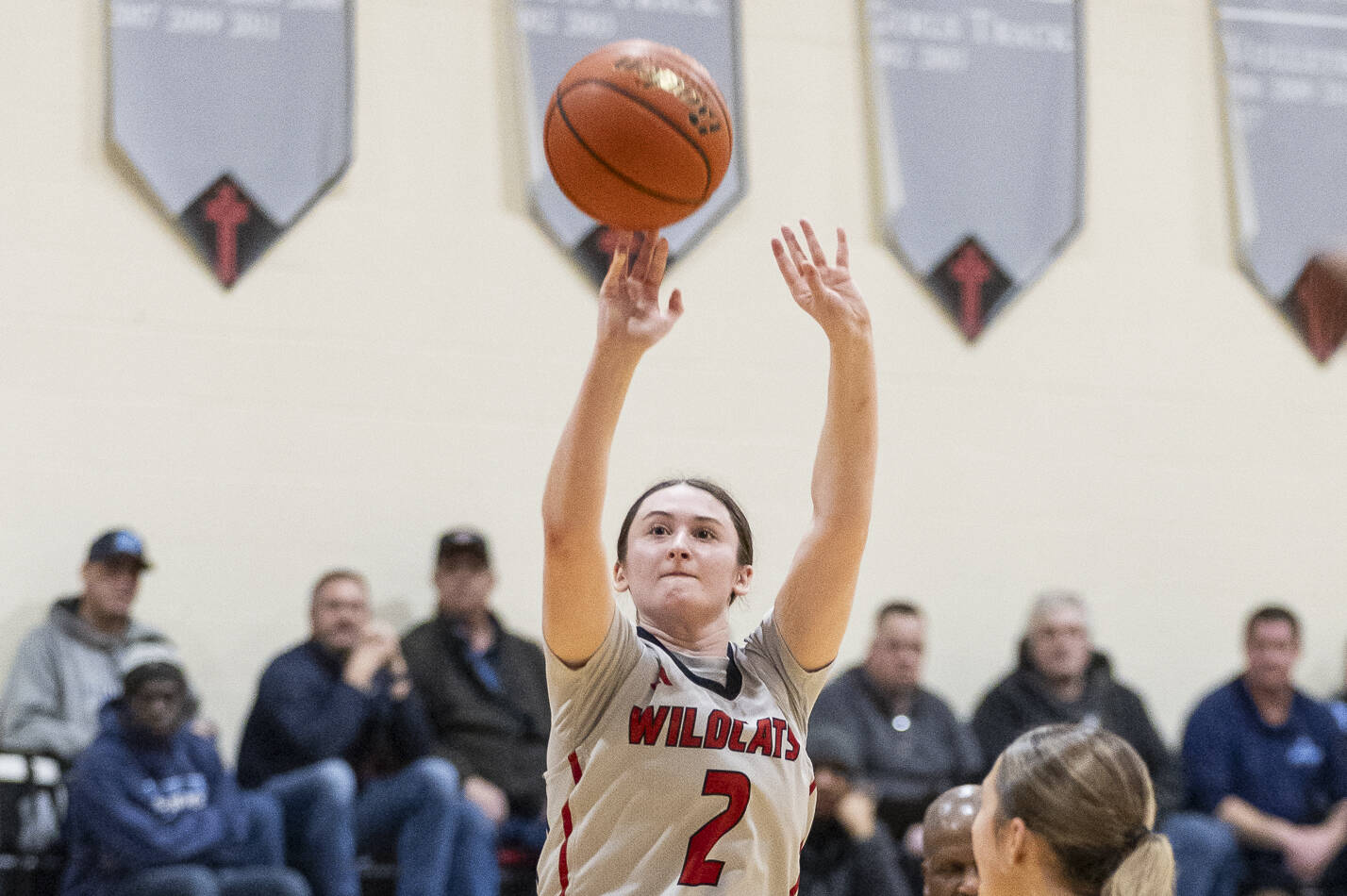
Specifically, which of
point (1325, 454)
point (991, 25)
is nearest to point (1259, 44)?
point (991, 25)

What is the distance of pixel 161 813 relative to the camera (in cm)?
545

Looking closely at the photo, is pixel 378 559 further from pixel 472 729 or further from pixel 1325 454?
pixel 1325 454

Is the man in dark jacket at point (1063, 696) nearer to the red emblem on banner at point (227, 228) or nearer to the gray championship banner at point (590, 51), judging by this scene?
the gray championship banner at point (590, 51)

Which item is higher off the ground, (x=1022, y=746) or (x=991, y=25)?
(x=991, y=25)

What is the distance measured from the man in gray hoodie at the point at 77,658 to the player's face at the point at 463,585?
3.73 feet

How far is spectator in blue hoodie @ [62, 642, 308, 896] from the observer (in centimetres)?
535

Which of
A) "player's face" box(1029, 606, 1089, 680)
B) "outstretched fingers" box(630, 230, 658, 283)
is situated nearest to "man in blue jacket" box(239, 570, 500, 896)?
"player's face" box(1029, 606, 1089, 680)

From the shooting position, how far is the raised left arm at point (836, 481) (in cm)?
284

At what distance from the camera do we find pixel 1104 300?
8.28m

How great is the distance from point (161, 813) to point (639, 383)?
308cm

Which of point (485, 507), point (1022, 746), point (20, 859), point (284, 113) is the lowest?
point (20, 859)

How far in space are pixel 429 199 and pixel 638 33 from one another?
1.28m

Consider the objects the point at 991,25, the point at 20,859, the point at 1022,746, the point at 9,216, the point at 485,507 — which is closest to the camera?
the point at 1022,746

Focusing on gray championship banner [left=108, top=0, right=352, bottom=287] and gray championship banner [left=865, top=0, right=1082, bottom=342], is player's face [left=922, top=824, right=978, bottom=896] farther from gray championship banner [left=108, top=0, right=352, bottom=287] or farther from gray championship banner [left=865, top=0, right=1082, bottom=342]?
gray championship banner [left=865, top=0, right=1082, bottom=342]
